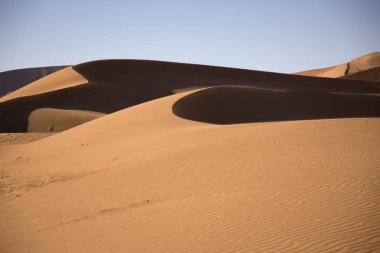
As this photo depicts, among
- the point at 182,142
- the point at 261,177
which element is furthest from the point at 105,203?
the point at 182,142

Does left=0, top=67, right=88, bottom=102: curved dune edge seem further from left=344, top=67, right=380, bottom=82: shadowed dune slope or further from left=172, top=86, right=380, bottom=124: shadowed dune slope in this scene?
left=344, top=67, right=380, bottom=82: shadowed dune slope

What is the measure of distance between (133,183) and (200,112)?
13436 mm

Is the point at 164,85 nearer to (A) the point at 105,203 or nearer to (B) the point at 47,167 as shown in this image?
(B) the point at 47,167

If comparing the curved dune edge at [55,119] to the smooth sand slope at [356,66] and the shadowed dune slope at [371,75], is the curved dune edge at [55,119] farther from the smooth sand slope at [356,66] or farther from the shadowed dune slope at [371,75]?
the smooth sand slope at [356,66]

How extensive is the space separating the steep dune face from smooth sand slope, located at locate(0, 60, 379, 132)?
247ft

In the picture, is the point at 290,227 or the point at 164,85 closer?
the point at 290,227

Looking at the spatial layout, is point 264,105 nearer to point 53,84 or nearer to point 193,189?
point 193,189

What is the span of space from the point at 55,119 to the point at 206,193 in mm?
27958

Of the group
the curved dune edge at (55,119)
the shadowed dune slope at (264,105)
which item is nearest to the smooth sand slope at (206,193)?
the shadowed dune slope at (264,105)

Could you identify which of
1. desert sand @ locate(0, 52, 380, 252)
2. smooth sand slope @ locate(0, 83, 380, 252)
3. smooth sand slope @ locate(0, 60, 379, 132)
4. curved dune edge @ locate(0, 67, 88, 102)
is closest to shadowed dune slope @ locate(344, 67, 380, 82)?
smooth sand slope @ locate(0, 60, 379, 132)

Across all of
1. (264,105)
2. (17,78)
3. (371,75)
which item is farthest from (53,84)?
(17,78)

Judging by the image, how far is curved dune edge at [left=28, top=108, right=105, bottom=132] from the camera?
31.4 metres

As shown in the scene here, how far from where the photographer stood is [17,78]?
129m

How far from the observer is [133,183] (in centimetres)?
923
